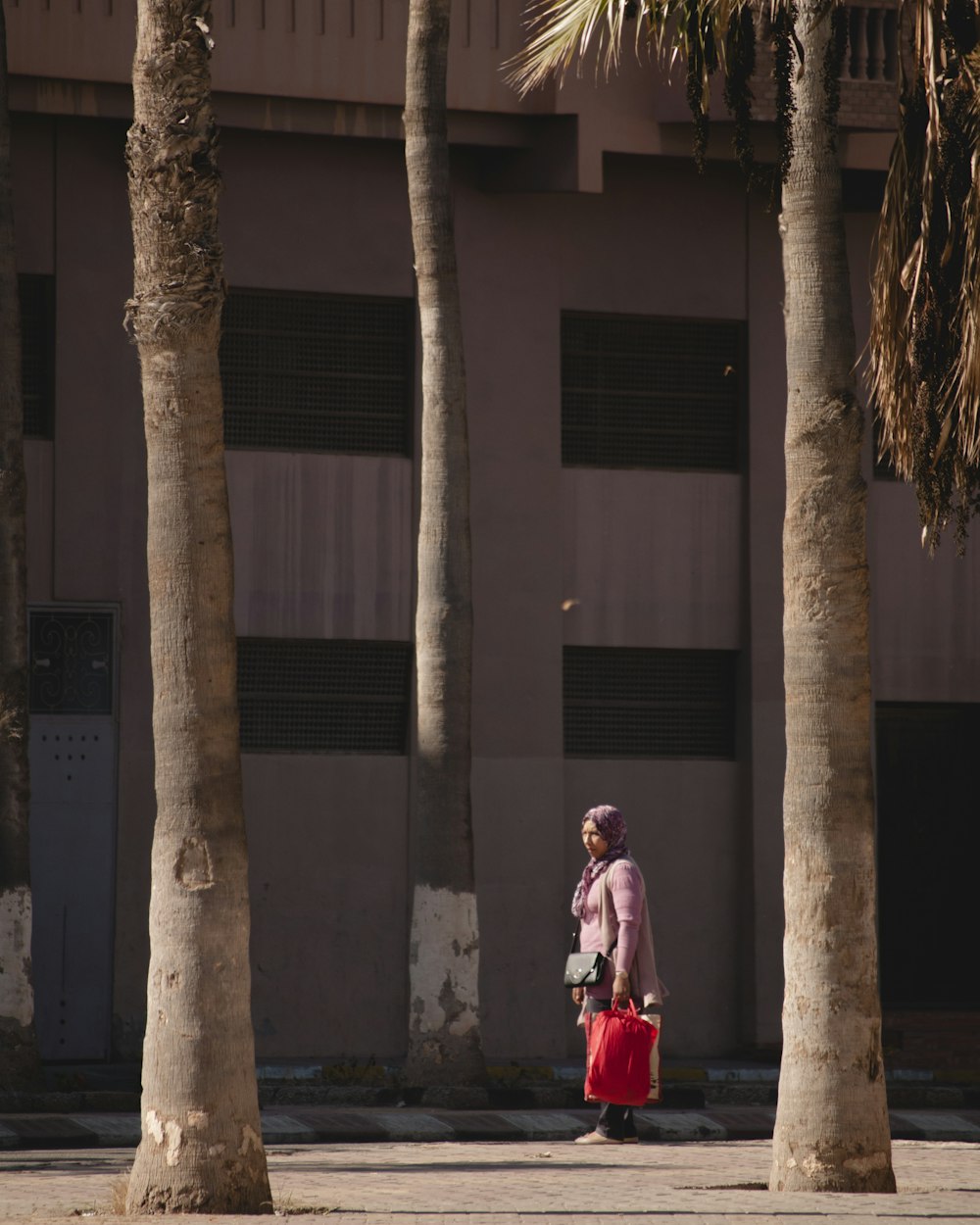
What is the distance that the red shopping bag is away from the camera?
36.5ft

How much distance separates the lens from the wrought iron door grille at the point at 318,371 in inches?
727

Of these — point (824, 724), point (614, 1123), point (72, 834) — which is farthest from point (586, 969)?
point (72, 834)

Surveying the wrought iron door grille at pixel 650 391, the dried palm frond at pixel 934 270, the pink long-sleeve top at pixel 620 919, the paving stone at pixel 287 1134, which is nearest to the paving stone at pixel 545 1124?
the paving stone at pixel 287 1134

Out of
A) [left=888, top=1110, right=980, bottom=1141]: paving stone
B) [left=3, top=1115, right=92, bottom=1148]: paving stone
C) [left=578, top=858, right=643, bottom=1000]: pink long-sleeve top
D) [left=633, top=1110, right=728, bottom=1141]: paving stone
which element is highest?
[left=578, top=858, right=643, bottom=1000]: pink long-sleeve top

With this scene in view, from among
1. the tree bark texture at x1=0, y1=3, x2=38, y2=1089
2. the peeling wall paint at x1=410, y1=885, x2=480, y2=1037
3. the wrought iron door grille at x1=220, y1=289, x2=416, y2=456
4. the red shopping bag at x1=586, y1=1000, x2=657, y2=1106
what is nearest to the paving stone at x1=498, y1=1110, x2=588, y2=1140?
the peeling wall paint at x1=410, y1=885, x2=480, y2=1037

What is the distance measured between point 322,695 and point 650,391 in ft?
13.3

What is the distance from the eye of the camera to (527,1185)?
31.5ft

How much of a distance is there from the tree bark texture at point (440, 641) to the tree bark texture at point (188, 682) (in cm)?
649

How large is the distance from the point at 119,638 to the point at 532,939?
429 cm

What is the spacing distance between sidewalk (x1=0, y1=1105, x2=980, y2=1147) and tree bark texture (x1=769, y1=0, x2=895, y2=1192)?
12.3 feet

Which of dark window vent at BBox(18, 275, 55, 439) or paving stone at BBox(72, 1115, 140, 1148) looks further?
dark window vent at BBox(18, 275, 55, 439)

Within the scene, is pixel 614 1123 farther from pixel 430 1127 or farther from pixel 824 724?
pixel 824 724

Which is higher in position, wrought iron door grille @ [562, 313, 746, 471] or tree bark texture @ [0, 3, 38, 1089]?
wrought iron door grille @ [562, 313, 746, 471]

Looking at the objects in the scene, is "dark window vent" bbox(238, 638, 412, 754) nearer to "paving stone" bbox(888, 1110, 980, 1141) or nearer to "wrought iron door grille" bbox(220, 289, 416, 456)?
"wrought iron door grille" bbox(220, 289, 416, 456)
